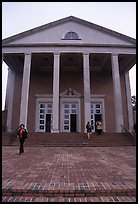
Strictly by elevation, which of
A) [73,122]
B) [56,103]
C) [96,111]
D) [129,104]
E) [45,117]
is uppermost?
[129,104]

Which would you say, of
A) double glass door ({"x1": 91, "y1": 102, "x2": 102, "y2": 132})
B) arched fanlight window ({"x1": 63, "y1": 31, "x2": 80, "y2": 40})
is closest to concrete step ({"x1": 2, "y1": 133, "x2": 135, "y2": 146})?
Answer: double glass door ({"x1": 91, "y1": 102, "x2": 102, "y2": 132})

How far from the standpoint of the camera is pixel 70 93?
74.0ft

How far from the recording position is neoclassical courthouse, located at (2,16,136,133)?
61.4 ft

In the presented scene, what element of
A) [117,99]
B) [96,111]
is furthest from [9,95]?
[117,99]

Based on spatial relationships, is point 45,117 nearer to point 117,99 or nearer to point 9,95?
point 9,95

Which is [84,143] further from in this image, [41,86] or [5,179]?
[41,86]

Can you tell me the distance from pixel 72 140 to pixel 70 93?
9.68m

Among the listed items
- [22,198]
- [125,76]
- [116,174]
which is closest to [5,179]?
[22,198]

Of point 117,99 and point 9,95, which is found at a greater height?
point 9,95

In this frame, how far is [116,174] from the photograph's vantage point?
504cm

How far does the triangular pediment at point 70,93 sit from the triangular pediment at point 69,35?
6091 millimetres

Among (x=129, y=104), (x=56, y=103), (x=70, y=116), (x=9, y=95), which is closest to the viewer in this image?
(x=56, y=103)

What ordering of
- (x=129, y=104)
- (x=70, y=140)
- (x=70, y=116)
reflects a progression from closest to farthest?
(x=70, y=140)
(x=70, y=116)
(x=129, y=104)

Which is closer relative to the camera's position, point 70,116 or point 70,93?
point 70,116
